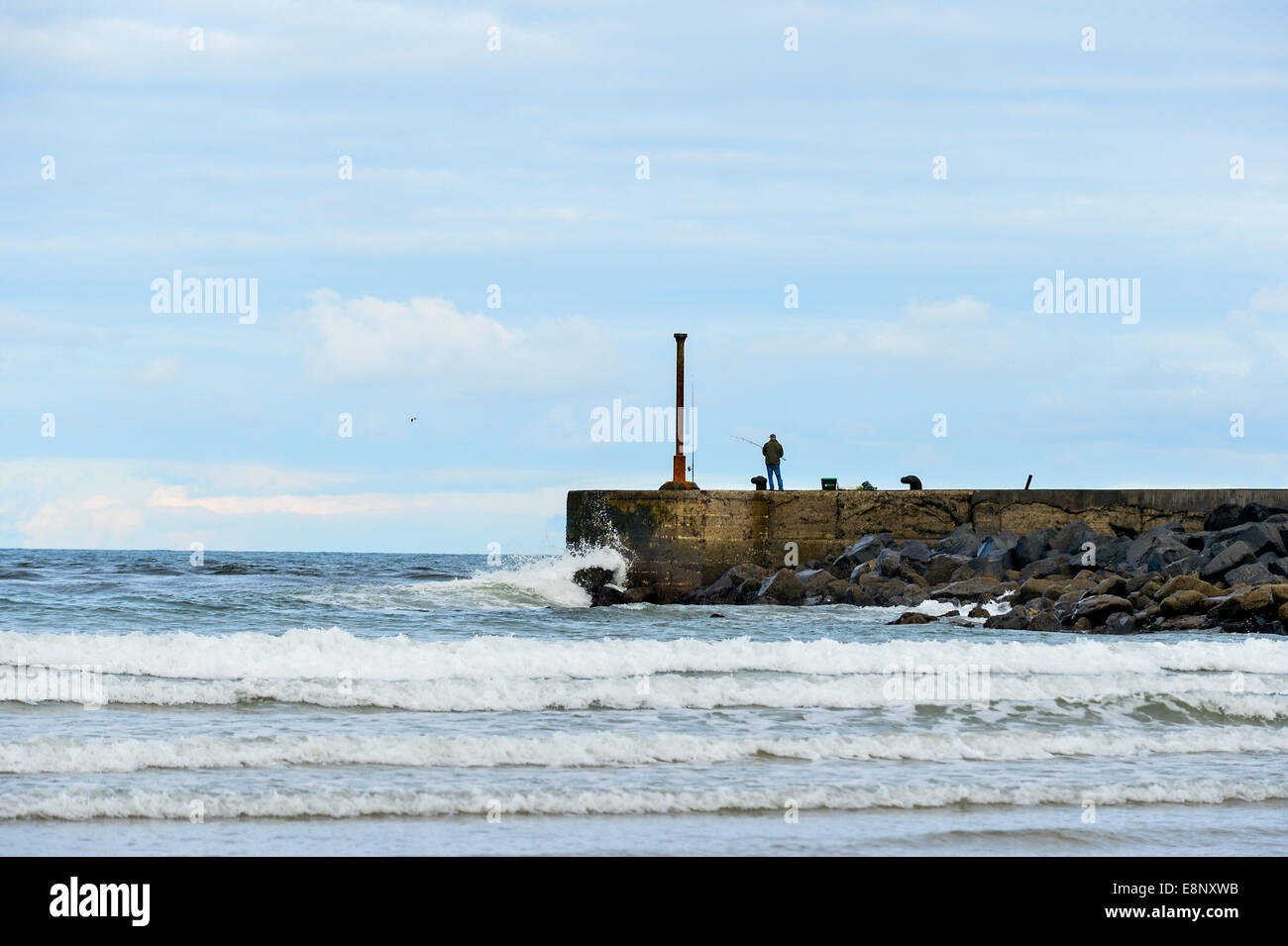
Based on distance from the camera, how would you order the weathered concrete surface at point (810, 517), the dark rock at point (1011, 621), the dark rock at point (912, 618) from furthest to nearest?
1. the weathered concrete surface at point (810, 517)
2. the dark rock at point (912, 618)
3. the dark rock at point (1011, 621)

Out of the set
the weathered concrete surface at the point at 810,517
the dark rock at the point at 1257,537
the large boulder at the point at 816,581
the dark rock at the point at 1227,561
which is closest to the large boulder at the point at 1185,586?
the dark rock at the point at 1227,561

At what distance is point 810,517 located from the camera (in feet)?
74.2

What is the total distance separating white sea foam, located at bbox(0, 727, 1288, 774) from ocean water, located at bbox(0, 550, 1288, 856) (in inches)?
0.8

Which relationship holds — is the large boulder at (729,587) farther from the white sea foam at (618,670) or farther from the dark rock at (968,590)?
the white sea foam at (618,670)

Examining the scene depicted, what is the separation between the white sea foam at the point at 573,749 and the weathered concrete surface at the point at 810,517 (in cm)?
1299

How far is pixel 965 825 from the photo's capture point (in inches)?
257

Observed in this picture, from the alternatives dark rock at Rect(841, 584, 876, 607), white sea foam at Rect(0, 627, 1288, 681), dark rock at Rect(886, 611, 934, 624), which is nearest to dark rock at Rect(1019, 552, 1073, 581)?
dark rock at Rect(841, 584, 876, 607)

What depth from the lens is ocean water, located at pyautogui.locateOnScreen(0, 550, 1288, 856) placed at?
20.6ft

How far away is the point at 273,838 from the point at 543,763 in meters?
2.20

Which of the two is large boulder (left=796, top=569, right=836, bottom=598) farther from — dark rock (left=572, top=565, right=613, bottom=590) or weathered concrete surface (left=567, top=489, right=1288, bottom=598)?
dark rock (left=572, top=565, right=613, bottom=590)

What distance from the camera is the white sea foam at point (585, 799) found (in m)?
6.45
